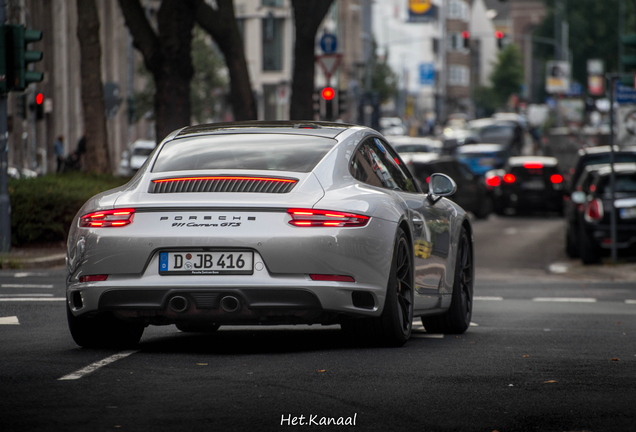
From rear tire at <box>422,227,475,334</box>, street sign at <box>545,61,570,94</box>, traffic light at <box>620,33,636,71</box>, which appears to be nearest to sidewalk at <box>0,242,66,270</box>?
rear tire at <box>422,227,475,334</box>

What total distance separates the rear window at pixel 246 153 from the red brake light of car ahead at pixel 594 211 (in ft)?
45.3

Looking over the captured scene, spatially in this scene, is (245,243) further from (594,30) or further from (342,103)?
(594,30)

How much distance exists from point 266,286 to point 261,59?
65016 mm

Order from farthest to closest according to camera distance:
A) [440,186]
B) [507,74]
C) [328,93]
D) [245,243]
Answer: [507,74]
[328,93]
[440,186]
[245,243]

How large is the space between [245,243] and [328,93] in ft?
76.5

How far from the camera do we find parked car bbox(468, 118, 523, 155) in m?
73.0

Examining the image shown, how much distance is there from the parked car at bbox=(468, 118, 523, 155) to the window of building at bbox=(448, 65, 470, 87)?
81.7 meters

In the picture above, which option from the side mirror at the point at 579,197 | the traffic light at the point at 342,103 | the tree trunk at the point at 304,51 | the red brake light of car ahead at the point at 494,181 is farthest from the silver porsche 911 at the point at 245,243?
the red brake light of car ahead at the point at 494,181

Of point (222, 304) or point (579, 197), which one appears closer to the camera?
point (222, 304)

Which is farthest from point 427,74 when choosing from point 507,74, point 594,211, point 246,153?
point 246,153

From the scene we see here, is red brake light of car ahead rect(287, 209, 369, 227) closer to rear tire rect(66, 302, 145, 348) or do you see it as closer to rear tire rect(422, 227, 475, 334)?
rear tire rect(66, 302, 145, 348)

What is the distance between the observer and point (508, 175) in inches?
1463

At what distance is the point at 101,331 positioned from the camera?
7973 mm

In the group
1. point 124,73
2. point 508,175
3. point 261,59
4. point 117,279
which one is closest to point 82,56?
point 508,175
